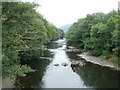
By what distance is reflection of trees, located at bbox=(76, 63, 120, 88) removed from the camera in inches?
1018

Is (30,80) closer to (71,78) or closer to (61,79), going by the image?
(61,79)

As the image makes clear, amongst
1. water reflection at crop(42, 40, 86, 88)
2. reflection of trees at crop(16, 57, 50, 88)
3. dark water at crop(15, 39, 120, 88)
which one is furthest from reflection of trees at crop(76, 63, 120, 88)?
reflection of trees at crop(16, 57, 50, 88)

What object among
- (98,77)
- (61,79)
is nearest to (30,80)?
(61,79)

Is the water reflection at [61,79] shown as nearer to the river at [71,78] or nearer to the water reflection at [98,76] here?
the river at [71,78]

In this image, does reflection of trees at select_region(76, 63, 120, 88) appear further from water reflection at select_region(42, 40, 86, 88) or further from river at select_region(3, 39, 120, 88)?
water reflection at select_region(42, 40, 86, 88)

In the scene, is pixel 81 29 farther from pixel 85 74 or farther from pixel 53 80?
pixel 53 80

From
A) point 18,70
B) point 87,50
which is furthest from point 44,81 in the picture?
point 87,50

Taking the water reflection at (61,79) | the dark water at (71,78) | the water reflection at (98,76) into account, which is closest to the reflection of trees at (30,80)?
the dark water at (71,78)

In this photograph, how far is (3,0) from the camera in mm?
16266

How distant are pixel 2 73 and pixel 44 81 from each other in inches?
487

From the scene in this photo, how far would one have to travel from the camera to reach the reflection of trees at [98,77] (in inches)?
1018

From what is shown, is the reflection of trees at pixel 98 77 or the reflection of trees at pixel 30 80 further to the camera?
the reflection of trees at pixel 98 77

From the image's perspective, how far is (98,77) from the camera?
96.1 ft

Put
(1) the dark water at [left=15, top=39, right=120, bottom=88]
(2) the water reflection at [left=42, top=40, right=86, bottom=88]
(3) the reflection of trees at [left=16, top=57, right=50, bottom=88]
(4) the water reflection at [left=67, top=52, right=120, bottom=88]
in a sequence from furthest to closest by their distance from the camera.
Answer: (4) the water reflection at [left=67, top=52, right=120, bottom=88]
(2) the water reflection at [left=42, top=40, right=86, bottom=88]
(1) the dark water at [left=15, top=39, right=120, bottom=88]
(3) the reflection of trees at [left=16, top=57, right=50, bottom=88]
